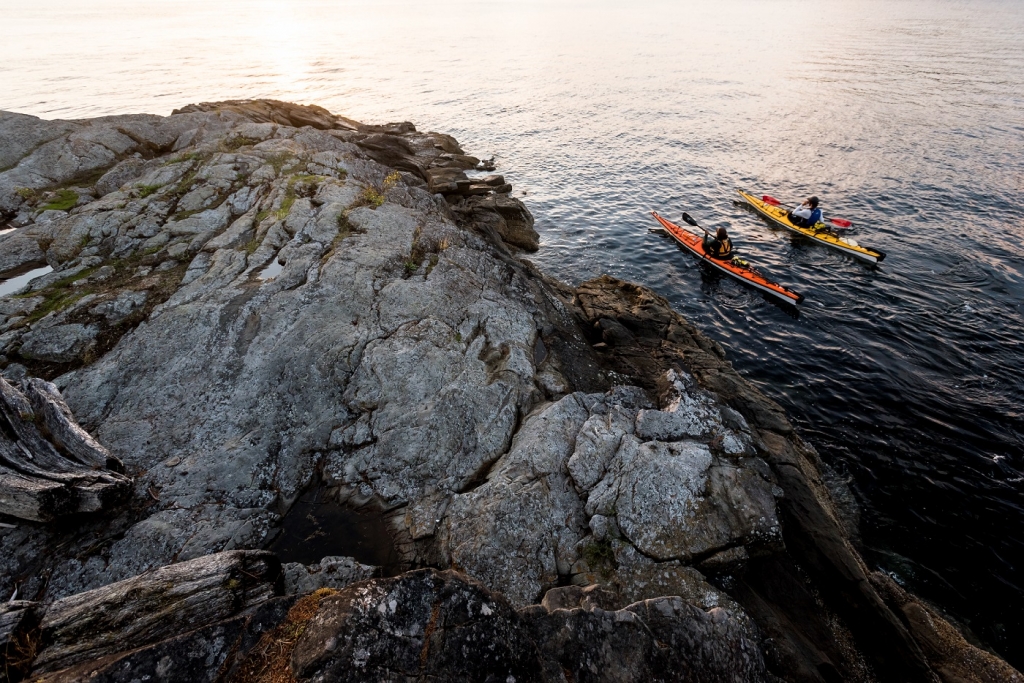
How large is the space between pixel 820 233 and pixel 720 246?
24.3 ft

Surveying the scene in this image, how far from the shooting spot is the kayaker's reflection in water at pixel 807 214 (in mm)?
26423

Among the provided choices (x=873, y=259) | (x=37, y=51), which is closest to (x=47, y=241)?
(x=873, y=259)

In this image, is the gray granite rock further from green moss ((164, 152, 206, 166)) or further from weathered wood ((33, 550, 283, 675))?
green moss ((164, 152, 206, 166))

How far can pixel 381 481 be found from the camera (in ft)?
34.5

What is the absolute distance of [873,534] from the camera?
11.9 metres

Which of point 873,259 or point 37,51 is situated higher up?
point 37,51

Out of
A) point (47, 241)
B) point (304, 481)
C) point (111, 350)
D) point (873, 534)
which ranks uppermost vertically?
point (47, 241)

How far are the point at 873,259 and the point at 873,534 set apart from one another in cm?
1817

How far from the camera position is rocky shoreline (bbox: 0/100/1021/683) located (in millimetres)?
5738

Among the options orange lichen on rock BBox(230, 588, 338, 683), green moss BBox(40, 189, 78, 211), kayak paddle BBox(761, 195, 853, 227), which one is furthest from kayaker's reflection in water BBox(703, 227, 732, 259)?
green moss BBox(40, 189, 78, 211)

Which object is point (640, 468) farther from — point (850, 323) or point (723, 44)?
point (723, 44)

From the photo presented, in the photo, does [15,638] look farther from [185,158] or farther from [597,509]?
[185,158]

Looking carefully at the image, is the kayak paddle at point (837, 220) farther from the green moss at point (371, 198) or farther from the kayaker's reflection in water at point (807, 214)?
the green moss at point (371, 198)

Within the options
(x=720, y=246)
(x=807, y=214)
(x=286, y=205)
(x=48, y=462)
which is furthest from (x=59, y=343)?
(x=807, y=214)
